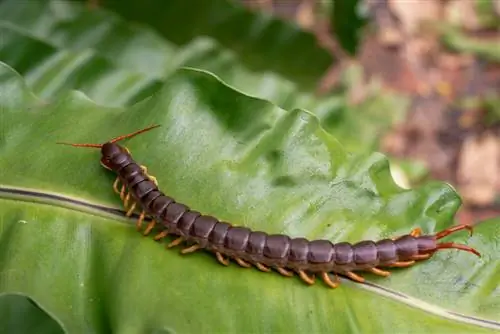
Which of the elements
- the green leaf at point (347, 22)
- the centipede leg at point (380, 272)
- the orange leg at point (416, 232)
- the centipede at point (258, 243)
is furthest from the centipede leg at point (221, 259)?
the green leaf at point (347, 22)

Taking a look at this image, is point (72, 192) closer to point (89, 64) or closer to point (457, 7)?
point (89, 64)

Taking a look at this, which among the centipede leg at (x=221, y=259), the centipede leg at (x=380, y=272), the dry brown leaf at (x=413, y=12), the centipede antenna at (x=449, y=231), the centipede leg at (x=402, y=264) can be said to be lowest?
the dry brown leaf at (x=413, y=12)

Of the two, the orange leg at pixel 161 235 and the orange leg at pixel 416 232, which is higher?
the orange leg at pixel 416 232

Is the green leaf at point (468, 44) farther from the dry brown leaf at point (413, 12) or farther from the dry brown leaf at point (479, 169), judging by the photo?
the dry brown leaf at point (479, 169)

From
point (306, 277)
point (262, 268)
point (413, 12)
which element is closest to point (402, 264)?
point (306, 277)

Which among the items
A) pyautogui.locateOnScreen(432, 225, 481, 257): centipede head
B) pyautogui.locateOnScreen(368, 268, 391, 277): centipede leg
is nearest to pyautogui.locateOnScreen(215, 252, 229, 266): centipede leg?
pyautogui.locateOnScreen(368, 268, 391, 277): centipede leg

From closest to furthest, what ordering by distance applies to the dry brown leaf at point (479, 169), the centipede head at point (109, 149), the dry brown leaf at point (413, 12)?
the centipede head at point (109, 149) < the dry brown leaf at point (479, 169) < the dry brown leaf at point (413, 12)
